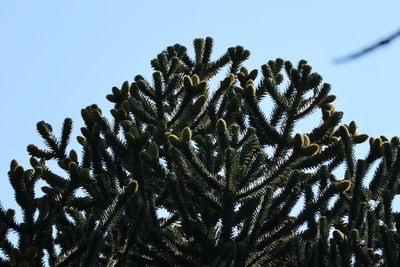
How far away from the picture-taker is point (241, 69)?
6.15 metres

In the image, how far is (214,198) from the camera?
4.50m

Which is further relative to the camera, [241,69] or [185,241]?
[241,69]

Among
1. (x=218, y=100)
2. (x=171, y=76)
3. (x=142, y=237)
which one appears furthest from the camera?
(x=171, y=76)

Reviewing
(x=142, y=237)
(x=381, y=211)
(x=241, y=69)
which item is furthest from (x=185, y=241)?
(x=241, y=69)

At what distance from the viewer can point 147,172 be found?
5035 mm

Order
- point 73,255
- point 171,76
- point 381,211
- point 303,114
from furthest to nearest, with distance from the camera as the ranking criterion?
point 171,76 → point 303,114 → point 381,211 → point 73,255

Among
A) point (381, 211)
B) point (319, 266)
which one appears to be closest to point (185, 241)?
point (319, 266)

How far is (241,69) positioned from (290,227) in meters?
2.21

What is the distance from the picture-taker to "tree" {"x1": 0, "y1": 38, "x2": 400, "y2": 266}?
13.5 ft

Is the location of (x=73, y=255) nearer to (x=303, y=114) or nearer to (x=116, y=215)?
(x=116, y=215)

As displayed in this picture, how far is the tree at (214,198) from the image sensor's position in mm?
4129

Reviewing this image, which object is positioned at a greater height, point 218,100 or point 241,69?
point 241,69

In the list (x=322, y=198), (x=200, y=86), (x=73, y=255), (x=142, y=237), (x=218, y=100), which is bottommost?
(x=73, y=255)

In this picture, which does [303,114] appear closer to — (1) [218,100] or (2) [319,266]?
(1) [218,100]
